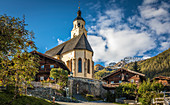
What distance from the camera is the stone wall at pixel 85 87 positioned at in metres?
30.7

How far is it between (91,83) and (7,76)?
1018 inches

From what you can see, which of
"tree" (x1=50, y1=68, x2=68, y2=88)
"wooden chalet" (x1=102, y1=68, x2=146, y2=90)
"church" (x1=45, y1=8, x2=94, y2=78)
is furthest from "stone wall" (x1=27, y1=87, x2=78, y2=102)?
"church" (x1=45, y1=8, x2=94, y2=78)

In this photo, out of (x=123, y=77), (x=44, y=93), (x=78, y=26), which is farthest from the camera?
(x=78, y=26)

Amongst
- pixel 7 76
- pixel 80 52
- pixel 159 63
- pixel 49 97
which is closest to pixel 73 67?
pixel 80 52

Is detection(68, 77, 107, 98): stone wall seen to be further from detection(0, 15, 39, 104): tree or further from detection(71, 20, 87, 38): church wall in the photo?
detection(71, 20, 87, 38): church wall

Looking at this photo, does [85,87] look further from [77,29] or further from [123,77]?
[77,29]

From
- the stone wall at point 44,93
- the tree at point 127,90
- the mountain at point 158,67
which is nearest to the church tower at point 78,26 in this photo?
the tree at point 127,90

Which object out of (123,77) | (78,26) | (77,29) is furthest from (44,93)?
(78,26)

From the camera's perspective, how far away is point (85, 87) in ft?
106

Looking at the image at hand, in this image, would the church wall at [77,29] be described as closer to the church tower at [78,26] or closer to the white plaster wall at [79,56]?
the church tower at [78,26]

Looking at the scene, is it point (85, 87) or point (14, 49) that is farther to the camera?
point (85, 87)

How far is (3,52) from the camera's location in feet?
24.2

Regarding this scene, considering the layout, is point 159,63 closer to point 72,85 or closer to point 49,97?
point 72,85

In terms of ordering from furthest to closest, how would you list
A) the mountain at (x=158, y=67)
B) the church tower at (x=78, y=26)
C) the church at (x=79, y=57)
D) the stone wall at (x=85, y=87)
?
the mountain at (x=158, y=67) < the church tower at (x=78, y=26) < the church at (x=79, y=57) < the stone wall at (x=85, y=87)
